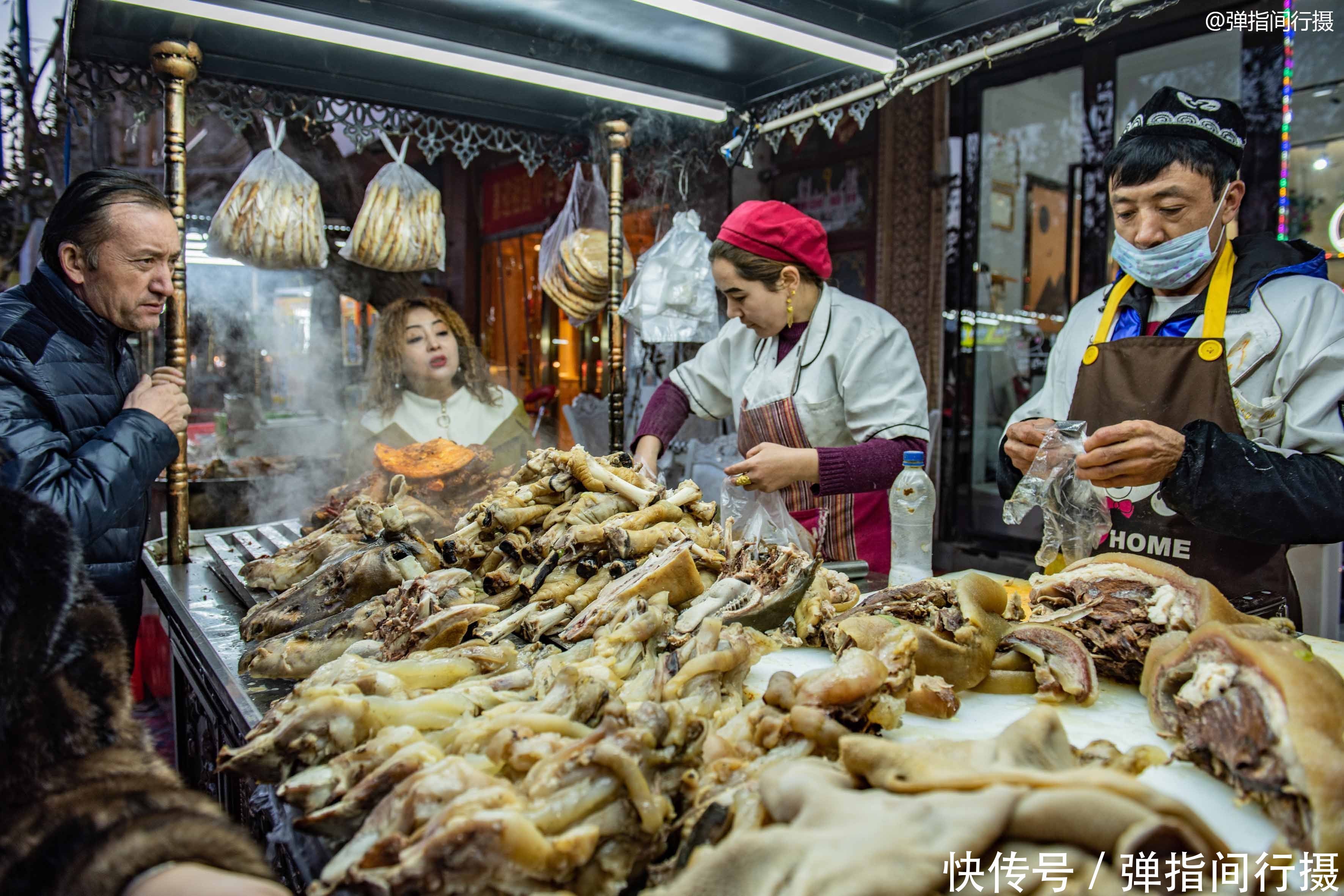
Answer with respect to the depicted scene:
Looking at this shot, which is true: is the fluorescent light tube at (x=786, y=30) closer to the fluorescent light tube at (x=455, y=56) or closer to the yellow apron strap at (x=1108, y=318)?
the fluorescent light tube at (x=455, y=56)

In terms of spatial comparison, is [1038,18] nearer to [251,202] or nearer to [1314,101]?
[1314,101]

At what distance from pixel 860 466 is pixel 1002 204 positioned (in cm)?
402

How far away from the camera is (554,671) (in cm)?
148

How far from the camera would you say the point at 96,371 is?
2529 millimetres

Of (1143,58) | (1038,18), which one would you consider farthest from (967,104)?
(1038,18)

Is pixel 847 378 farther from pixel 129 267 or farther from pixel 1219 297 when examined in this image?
pixel 129 267

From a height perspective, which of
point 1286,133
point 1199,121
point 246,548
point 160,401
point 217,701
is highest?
point 1286,133

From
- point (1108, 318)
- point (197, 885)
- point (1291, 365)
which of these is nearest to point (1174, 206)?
point (1108, 318)

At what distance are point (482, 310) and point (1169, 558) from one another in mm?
4288

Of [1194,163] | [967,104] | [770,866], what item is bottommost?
[770,866]

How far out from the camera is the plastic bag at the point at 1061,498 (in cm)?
212

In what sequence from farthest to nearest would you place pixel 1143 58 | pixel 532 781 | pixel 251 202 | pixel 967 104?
pixel 967 104, pixel 1143 58, pixel 251 202, pixel 532 781

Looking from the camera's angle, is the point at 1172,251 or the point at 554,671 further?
the point at 1172,251

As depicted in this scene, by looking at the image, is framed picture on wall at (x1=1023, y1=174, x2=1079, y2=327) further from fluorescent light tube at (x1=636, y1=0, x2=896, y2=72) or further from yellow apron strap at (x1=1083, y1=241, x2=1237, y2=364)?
yellow apron strap at (x1=1083, y1=241, x2=1237, y2=364)
